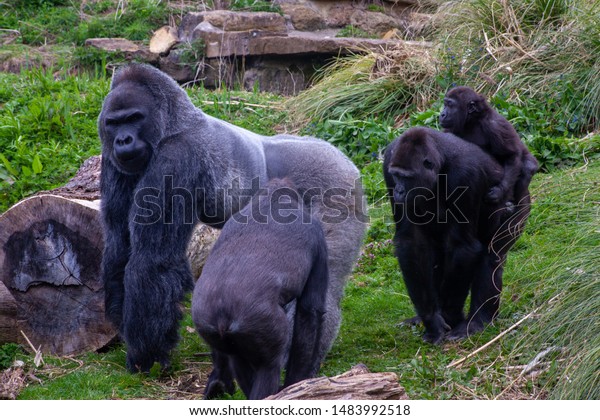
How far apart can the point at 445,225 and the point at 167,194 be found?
157 centimetres

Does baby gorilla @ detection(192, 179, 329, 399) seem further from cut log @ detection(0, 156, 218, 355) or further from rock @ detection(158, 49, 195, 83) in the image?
rock @ detection(158, 49, 195, 83)

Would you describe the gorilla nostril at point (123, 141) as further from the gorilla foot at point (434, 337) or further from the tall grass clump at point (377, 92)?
the tall grass clump at point (377, 92)

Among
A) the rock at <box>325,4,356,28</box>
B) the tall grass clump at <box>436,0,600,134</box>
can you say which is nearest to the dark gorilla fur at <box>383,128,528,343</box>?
the tall grass clump at <box>436,0,600,134</box>

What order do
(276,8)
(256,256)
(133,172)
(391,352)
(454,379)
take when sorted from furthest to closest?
(276,8) < (391,352) < (133,172) < (454,379) < (256,256)

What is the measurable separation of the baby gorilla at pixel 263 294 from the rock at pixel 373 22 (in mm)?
8880

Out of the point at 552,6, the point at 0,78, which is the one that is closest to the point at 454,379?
the point at 552,6

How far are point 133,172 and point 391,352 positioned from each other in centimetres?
178

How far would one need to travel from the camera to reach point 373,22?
40.9 feet

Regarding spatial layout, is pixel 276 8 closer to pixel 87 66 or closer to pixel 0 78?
pixel 87 66

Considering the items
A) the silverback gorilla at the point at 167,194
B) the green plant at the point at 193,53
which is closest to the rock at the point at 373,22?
the green plant at the point at 193,53

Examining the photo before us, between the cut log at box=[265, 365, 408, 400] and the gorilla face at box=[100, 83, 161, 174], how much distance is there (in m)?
1.61

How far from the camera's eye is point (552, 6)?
8500mm

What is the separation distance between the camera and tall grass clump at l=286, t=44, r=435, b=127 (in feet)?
28.5

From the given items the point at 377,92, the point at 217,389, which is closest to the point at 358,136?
the point at 377,92
